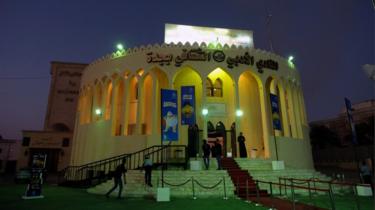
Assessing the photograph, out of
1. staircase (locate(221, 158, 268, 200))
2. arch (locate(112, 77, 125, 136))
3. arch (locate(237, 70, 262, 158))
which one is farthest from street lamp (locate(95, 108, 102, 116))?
arch (locate(237, 70, 262, 158))

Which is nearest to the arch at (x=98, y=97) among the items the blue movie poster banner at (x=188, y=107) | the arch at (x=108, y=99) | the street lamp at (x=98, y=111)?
the street lamp at (x=98, y=111)

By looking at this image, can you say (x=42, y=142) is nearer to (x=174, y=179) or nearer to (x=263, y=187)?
(x=174, y=179)

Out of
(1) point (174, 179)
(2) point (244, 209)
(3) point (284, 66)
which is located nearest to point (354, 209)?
(2) point (244, 209)

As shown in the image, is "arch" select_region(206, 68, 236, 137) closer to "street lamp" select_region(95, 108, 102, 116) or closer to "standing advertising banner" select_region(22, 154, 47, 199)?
"street lamp" select_region(95, 108, 102, 116)

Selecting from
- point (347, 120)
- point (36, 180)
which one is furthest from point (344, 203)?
point (347, 120)

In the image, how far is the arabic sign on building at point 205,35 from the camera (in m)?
18.8

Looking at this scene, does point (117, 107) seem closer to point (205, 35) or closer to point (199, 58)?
point (199, 58)

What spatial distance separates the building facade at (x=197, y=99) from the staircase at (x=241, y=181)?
3183 millimetres

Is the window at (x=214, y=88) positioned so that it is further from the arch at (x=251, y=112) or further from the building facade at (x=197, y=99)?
the arch at (x=251, y=112)

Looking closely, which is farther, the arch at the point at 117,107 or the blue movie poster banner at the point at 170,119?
the arch at the point at 117,107

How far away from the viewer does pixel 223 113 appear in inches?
658

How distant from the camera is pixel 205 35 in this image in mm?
19469

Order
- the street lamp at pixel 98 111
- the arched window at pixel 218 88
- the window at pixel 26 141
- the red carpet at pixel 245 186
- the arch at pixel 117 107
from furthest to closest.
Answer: the window at pixel 26 141 → the arched window at pixel 218 88 → the street lamp at pixel 98 111 → the arch at pixel 117 107 → the red carpet at pixel 245 186

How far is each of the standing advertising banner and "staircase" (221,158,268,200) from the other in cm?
735
